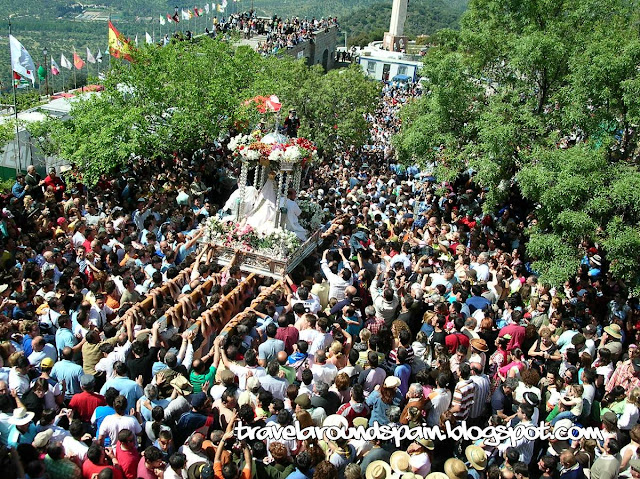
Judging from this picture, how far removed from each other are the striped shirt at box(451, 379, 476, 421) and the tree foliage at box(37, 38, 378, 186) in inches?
491

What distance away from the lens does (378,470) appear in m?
6.36

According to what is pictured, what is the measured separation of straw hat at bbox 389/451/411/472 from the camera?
642cm

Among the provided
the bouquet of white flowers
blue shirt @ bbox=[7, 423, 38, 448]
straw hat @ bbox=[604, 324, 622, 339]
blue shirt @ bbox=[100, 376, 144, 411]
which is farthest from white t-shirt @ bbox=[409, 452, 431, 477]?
the bouquet of white flowers

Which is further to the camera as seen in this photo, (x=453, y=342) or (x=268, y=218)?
(x=268, y=218)

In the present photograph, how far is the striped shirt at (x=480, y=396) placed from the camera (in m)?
7.86

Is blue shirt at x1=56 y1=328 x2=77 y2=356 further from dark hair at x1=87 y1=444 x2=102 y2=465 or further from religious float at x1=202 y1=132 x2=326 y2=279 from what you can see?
religious float at x1=202 y1=132 x2=326 y2=279

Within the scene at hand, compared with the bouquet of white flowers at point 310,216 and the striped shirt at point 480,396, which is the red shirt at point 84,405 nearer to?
the striped shirt at point 480,396

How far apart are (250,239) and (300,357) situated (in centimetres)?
496

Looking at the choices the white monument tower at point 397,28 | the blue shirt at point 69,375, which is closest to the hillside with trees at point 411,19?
the white monument tower at point 397,28

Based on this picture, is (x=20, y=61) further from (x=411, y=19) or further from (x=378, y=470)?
(x=411, y=19)

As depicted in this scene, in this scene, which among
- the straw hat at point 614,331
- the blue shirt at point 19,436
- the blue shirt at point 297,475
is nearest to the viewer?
the blue shirt at point 297,475

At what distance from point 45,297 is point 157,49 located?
585 inches

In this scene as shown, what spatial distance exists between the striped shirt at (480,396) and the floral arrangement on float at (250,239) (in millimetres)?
5632

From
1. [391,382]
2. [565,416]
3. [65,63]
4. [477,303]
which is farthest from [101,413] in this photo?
[65,63]
